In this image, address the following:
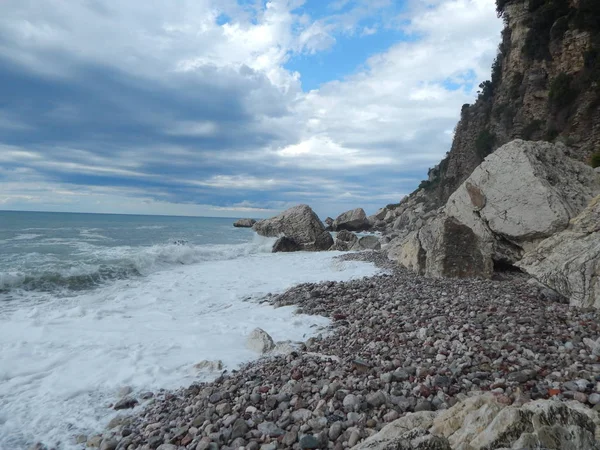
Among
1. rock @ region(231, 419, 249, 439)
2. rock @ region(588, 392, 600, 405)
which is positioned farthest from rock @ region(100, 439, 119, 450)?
rock @ region(588, 392, 600, 405)

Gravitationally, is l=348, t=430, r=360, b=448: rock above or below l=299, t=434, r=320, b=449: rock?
above

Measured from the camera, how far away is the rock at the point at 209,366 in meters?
5.35

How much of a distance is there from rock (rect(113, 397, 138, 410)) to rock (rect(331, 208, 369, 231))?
133 ft

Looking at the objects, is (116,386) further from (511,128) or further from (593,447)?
(511,128)

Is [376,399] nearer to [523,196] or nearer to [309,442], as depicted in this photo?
[309,442]

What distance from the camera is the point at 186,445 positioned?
3.67 meters

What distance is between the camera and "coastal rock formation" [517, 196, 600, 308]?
20.3ft

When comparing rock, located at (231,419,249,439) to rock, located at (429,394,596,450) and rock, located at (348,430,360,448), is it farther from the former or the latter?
rock, located at (429,394,596,450)

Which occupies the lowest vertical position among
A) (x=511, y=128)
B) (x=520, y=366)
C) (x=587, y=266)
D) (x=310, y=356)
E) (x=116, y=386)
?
(x=116, y=386)

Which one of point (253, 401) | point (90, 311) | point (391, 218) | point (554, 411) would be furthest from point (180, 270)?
point (391, 218)

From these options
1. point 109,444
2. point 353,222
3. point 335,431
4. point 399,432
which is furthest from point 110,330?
point 353,222

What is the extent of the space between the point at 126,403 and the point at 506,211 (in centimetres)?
949

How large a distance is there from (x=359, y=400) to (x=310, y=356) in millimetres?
1554

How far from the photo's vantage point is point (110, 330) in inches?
300
